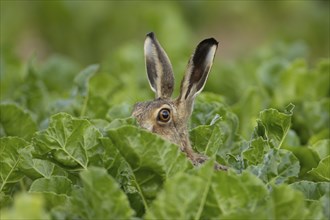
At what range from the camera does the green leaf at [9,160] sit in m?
4.50

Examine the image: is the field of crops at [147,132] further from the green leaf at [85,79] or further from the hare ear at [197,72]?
the hare ear at [197,72]

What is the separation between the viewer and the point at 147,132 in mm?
3836

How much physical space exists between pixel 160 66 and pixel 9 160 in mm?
1728

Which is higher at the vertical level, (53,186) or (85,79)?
(85,79)

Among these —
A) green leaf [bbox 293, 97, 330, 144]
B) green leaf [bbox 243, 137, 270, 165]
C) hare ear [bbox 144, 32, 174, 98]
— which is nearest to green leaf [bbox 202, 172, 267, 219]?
green leaf [bbox 243, 137, 270, 165]

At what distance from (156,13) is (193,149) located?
522 cm

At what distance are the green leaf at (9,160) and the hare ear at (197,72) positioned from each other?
1.41 metres

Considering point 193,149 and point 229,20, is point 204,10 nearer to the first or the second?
point 229,20

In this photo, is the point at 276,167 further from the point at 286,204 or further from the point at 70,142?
the point at 70,142

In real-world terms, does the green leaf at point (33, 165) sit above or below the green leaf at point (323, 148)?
above

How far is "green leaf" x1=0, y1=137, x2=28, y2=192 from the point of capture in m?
4.50

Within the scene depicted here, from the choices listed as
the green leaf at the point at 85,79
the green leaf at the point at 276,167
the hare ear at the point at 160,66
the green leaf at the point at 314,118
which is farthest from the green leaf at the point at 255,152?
the green leaf at the point at 314,118

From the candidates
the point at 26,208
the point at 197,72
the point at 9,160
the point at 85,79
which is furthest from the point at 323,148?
the point at 26,208

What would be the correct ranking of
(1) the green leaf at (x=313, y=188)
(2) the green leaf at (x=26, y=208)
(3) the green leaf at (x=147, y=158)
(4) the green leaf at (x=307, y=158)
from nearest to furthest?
1. (2) the green leaf at (x=26, y=208)
2. (3) the green leaf at (x=147, y=158)
3. (1) the green leaf at (x=313, y=188)
4. (4) the green leaf at (x=307, y=158)
